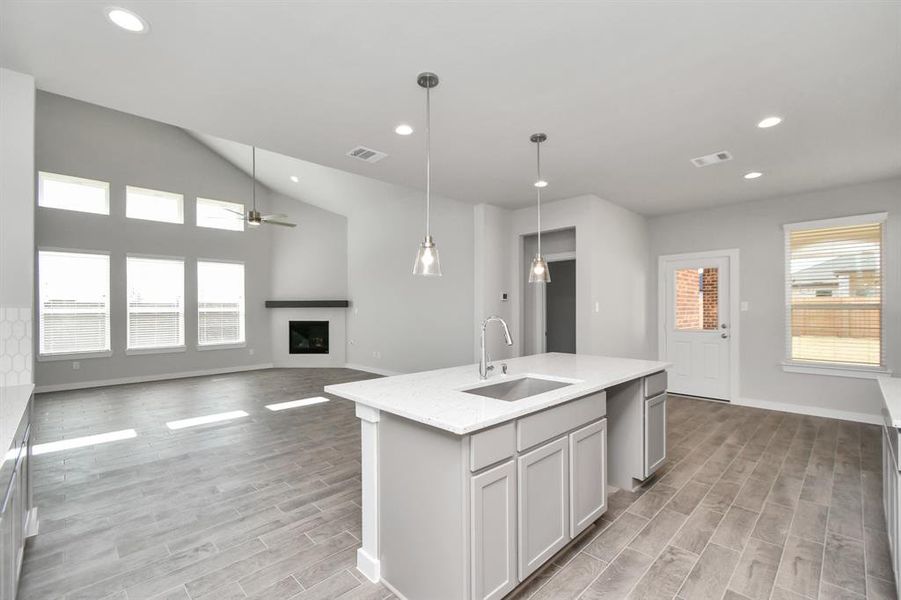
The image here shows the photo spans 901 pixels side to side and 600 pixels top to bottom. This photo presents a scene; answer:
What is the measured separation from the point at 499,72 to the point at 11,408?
291cm

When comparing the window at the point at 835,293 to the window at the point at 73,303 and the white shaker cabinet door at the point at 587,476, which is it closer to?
the white shaker cabinet door at the point at 587,476

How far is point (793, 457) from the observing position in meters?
3.56

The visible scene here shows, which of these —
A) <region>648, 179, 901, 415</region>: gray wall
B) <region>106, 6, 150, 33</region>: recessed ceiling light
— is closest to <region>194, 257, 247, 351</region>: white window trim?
<region>106, 6, 150, 33</region>: recessed ceiling light

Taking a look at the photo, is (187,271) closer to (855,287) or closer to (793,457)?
(793,457)

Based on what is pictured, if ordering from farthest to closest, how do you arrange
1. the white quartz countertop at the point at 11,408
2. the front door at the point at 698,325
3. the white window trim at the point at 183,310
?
the white window trim at the point at 183,310 → the front door at the point at 698,325 → the white quartz countertop at the point at 11,408

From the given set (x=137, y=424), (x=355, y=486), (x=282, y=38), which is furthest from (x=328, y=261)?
(x=282, y=38)

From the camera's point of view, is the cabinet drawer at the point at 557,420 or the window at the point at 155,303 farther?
the window at the point at 155,303

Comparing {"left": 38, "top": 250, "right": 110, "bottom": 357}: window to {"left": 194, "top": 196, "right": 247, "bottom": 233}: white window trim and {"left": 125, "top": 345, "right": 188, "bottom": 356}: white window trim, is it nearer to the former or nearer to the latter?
{"left": 125, "top": 345, "right": 188, "bottom": 356}: white window trim

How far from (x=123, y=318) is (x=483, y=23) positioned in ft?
25.8

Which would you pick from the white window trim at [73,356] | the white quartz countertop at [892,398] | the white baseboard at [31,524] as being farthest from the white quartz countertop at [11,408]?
the white window trim at [73,356]

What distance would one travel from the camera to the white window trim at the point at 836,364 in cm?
436

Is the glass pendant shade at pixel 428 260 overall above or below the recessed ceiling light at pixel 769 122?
below

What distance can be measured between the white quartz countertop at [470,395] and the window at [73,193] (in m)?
7.20

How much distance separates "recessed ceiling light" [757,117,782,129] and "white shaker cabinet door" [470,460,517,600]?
3.04 m
